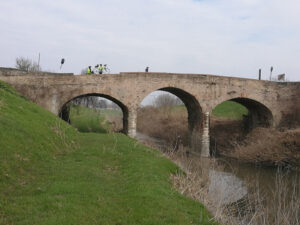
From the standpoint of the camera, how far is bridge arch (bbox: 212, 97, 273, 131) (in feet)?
71.5

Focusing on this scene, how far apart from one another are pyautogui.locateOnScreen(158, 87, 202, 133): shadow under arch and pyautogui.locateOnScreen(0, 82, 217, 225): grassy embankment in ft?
37.9

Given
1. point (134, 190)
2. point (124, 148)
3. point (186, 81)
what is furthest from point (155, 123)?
point (134, 190)

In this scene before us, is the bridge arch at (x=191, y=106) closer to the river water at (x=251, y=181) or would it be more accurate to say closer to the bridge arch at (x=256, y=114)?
the bridge arch at (x=256, y=114)

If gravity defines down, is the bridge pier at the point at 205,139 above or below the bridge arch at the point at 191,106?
below

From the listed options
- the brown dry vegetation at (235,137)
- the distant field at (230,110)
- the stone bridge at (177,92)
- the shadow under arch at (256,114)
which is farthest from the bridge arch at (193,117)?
the distant field at (230,110)

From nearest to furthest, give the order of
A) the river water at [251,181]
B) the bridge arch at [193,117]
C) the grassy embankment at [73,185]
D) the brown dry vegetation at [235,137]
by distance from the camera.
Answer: the grassy embankment at [73,185], the river water at [251,181], the brown dry vegetation at [235,137], the bridge arch at [193,117]

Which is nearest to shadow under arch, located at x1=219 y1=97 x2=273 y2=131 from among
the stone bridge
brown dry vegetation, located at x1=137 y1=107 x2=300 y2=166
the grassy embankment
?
the stone bridge

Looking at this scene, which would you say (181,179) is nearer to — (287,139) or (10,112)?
(10,112)

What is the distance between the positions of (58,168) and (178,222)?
3352mm

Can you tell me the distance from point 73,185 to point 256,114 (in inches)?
830

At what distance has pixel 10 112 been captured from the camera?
818 cm

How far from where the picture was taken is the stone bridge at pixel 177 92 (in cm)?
1579

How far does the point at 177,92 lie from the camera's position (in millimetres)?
20844

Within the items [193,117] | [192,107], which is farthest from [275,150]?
[192,107]
